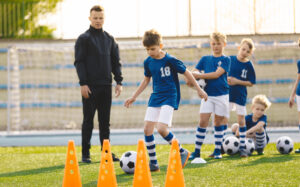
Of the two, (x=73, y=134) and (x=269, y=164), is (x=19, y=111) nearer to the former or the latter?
(x=73, y=134)

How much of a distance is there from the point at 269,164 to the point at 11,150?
194 inches

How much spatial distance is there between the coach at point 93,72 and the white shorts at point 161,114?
45.7 inches

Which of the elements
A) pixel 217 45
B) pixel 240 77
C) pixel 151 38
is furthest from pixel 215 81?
pixel 151 38

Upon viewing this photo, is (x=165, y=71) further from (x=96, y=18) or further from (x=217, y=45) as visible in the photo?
(x=96, y=18)

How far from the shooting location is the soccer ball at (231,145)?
23.3 feet

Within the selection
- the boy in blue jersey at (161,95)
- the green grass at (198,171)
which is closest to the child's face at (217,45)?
the boy in blue jersey at (161,95)

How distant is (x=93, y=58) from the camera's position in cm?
663

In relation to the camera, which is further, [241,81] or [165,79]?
[241,81]

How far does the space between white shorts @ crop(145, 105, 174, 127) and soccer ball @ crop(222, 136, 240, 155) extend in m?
1.78

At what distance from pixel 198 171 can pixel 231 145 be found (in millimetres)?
1656

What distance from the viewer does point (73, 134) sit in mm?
13039

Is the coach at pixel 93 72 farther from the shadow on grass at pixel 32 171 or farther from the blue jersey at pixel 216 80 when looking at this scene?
the blue jersey at pixel 216 80

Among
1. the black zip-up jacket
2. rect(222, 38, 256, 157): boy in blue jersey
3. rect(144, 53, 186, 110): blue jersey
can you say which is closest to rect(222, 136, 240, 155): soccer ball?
rect(222, 38, 256, 157): boy in blue jersey

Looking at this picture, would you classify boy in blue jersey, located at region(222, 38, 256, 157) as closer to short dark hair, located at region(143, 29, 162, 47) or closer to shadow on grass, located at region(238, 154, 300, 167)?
shadow on grass, located at region(238, 154, 300, 167)
